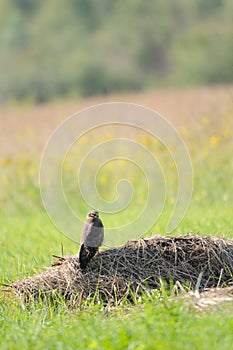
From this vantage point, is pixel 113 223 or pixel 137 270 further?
pixel 113 223

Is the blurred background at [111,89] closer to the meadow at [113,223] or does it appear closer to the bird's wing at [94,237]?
the meadow at [113,223]

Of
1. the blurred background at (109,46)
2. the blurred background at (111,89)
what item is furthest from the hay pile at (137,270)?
the blurred background at (109,46)

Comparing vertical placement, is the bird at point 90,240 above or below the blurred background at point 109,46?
below

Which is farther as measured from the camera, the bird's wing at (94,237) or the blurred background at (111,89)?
the blurred background at (111,89)

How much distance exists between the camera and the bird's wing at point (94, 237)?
21.2 feet

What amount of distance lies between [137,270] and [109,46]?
38.5 metres

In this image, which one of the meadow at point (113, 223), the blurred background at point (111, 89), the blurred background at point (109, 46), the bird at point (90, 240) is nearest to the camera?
the meadow at point (113, 223)

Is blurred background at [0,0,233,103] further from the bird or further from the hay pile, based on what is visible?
the bird

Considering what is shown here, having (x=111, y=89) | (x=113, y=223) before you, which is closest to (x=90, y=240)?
(x=113, y=223)

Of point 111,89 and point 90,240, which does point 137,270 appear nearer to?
point 90,240

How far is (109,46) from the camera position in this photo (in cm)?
4428

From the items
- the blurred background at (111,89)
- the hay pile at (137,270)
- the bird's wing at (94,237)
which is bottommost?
the hay pile at (137,270)

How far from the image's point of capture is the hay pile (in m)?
6.48

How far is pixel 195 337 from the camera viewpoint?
15.5ft
